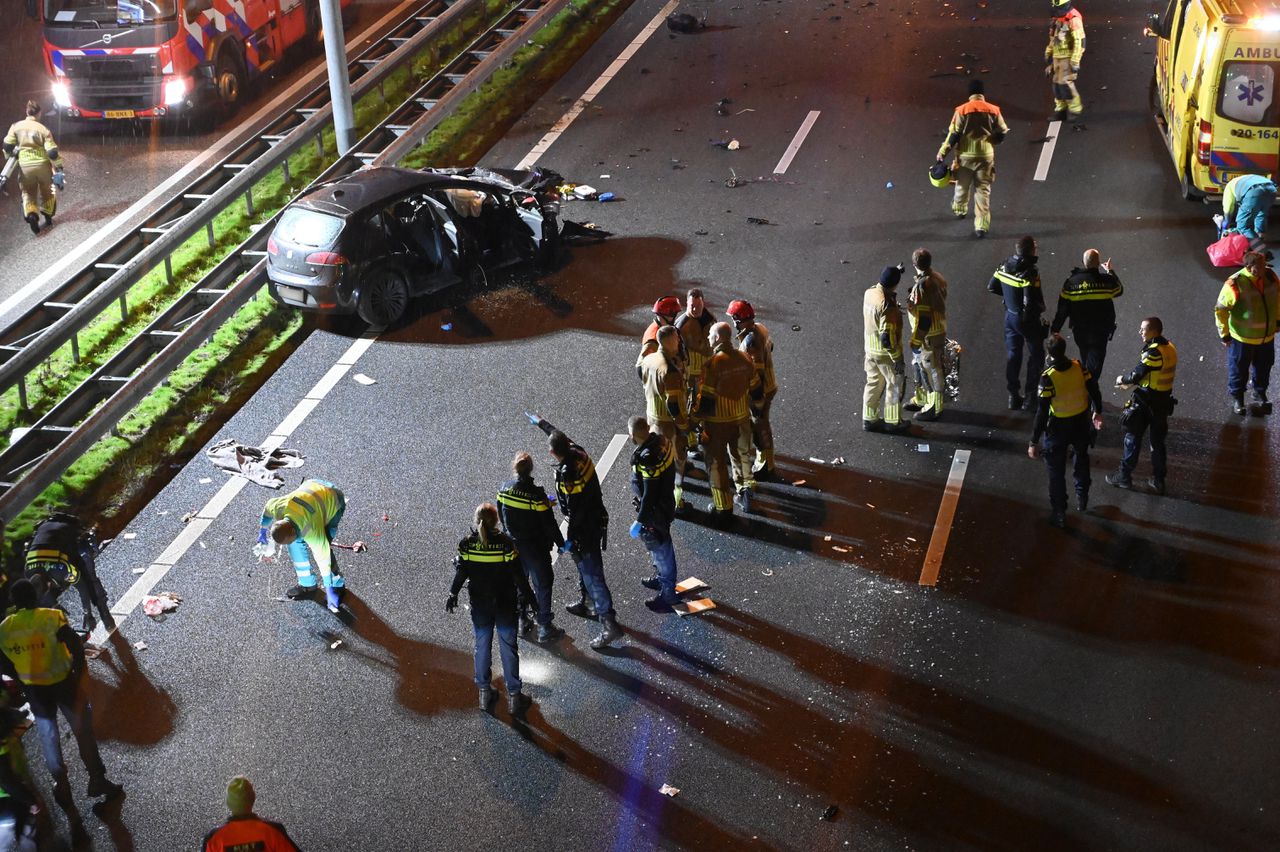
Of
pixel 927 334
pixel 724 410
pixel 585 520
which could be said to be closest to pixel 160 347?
pixel 585 520

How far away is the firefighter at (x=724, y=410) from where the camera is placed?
37.9ft

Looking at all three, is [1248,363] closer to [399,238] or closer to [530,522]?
[530,522]

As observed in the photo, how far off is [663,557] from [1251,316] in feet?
19.7

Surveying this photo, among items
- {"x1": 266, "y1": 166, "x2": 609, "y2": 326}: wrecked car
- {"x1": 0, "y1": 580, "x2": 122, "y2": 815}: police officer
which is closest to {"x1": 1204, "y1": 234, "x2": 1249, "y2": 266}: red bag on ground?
{"x1": 266, "y1": 166, "x2": 609, "y2": 326}: wrecked car

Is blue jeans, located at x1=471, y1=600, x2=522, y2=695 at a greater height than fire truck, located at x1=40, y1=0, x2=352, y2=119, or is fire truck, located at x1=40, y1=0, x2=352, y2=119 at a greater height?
fire truck, located at x1=40, y1=0, x2=352, y2=119

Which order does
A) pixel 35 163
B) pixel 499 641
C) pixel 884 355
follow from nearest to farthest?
pixel 499 641 → pixel 884 355 → pixel 35 163

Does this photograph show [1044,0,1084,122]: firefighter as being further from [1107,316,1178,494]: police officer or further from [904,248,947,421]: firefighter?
[1107,316,1178,494]: police officer

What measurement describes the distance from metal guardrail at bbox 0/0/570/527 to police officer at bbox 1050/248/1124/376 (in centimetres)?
834

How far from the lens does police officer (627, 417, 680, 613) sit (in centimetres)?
1058

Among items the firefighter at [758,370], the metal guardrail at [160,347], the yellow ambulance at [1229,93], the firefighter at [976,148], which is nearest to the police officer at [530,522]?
the firefighter at [758,370]

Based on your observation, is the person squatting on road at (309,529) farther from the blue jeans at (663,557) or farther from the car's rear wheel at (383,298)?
the car's rear wheel at (383,298)

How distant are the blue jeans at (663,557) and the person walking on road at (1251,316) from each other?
5688 mm

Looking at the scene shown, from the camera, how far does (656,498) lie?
10664mm

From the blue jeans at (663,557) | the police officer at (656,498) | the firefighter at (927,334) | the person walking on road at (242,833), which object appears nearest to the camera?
the person walking on road at (242,833)
